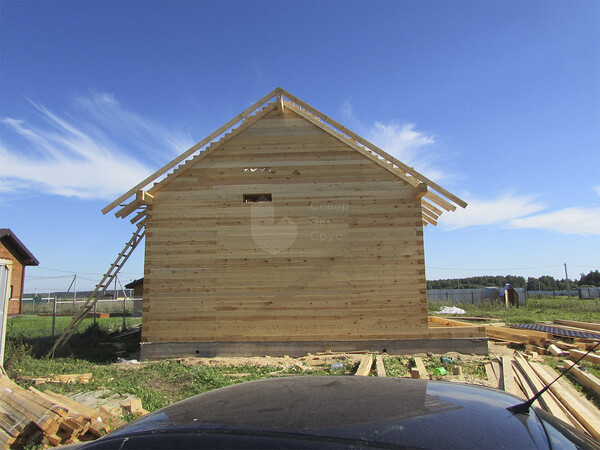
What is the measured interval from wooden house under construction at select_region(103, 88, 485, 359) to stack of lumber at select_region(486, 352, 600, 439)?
6.47ft

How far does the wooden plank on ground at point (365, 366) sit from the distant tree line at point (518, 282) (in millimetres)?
84018

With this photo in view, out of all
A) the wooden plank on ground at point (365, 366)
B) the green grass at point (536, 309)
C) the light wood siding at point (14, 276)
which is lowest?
the wooden plank on ground at point (365, 366)

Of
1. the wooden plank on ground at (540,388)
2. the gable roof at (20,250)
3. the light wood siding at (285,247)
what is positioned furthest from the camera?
the gable roof at (20,250)

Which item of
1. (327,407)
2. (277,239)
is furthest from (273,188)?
(327,407)

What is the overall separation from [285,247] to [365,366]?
4263 mm

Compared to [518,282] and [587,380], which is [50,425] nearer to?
[587,380]

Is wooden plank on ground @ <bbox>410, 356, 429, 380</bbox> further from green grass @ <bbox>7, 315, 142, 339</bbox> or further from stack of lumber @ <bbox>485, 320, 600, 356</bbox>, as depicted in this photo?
green grass @ <bbox>7, 315, 142, 339</bbox>

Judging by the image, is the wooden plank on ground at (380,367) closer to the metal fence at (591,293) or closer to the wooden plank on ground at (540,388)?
the wooden plank on ground at (540,388)

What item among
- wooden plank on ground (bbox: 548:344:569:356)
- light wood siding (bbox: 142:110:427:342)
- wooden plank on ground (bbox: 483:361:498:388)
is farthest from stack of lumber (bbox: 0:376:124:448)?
wooden plank on ground (bbox: 548:344:569:356)

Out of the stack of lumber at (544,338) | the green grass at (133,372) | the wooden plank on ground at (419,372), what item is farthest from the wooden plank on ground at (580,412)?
the stack of lumber at (544,338)

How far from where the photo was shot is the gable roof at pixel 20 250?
29998 mm

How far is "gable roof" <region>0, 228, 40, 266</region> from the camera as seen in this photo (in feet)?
98.4

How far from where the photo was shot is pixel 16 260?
31.8m

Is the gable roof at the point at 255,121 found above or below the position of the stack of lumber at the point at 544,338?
above
